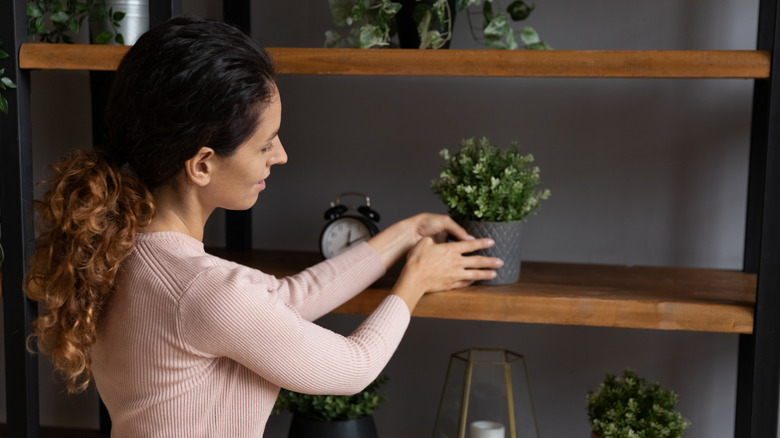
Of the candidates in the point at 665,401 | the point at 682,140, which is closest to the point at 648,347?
the point at 665,401

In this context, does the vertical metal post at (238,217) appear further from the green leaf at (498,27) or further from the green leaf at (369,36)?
the green leaf at (498,27)

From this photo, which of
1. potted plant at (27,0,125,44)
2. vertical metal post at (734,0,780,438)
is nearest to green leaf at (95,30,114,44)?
potted plant at (27,0,125,44)

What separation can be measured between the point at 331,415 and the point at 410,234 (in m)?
0.44

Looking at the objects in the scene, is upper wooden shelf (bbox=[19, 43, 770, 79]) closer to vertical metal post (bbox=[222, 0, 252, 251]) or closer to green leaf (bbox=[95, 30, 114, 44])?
green leaf (bbox=[95, 30, 114, 44])

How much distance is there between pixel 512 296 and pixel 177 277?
1.89 ft

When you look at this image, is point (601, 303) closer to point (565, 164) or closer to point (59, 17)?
point (565, 164)

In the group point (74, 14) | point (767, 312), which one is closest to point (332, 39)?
point (74, 14)

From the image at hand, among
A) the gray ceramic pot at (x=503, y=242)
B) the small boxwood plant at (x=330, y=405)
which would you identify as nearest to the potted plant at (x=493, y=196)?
the gray ceramic pot at (x=503, y=242)

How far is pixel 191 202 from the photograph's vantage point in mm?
1107

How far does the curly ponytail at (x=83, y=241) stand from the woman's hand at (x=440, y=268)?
1.45 feet

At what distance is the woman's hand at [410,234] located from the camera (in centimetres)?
138

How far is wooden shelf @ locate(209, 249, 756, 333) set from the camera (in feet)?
4.20

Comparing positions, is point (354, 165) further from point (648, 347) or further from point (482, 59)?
point (648, 347)

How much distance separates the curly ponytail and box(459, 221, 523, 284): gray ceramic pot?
0.58 meters
